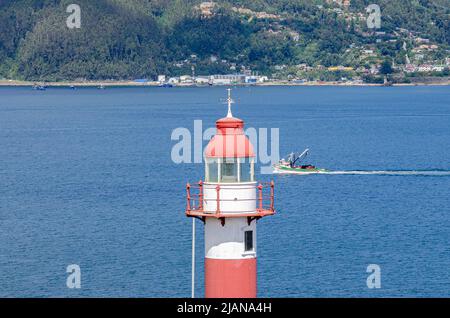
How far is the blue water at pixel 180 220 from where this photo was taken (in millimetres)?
45500

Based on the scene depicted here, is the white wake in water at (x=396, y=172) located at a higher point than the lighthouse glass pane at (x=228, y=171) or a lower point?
lower

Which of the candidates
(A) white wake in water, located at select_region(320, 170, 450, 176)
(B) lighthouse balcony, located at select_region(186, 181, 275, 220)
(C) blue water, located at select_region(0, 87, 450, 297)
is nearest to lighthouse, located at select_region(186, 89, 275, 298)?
(B) lighthouse balcony, located at select_region(186, 181, 275, 220)

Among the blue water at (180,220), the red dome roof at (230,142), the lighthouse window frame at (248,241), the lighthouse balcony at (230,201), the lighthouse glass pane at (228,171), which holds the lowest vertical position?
the blue water at (180,220)

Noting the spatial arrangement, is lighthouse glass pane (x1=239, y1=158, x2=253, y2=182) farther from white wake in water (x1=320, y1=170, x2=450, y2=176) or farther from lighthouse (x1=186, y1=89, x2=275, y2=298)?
white wake in water (x1=320, y1=170, x2=450, y2=176)

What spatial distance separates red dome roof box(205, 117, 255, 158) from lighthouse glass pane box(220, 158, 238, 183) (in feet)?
0.30

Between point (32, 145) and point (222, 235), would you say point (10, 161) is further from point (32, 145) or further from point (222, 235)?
point (222, 235)

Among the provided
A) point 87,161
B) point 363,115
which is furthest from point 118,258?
point 363,115

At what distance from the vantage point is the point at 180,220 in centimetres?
6138

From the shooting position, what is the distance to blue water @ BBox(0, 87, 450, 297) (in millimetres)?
45500

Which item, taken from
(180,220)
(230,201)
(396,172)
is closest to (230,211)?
(230,201)

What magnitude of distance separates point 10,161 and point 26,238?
46.3 meters

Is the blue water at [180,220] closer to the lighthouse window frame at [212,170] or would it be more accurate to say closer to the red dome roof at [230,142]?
the lighthouse window frame at [212,170]

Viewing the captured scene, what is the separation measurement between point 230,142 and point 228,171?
368 mm

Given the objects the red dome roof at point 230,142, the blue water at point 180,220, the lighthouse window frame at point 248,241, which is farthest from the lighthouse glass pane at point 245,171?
the blue water at point 180,220
